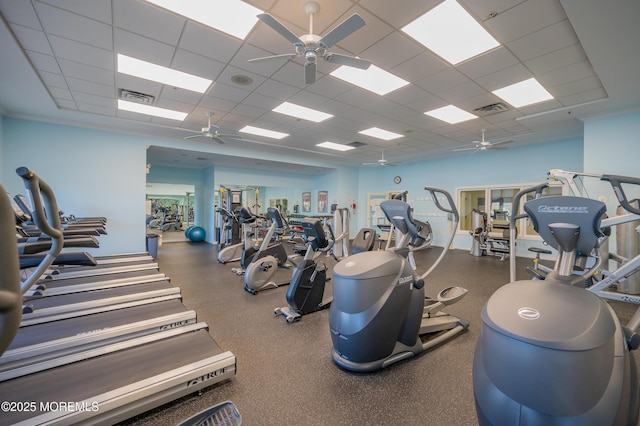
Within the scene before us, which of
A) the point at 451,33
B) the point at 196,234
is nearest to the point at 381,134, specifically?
the point at 451,33

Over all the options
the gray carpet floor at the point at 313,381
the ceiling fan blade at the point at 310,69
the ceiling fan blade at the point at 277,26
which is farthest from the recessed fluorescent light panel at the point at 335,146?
the ceiling fan blade at the point at 277,26

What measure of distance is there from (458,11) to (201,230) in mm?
9159

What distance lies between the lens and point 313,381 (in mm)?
2010

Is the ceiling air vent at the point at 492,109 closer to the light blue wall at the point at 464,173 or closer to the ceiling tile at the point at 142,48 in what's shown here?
the light blue wall at the point at 464,173

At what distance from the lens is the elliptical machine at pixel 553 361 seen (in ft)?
3.07

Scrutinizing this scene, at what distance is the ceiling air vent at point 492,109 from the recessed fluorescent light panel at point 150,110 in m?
5.37

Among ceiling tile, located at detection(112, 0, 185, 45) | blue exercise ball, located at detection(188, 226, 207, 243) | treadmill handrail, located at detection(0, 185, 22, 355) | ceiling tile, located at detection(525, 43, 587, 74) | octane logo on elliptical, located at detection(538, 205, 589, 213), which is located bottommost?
blue exercise ball, located at detection(188, 226, 207, 243)

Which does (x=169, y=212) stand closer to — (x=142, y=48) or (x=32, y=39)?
(x=32, y=39)

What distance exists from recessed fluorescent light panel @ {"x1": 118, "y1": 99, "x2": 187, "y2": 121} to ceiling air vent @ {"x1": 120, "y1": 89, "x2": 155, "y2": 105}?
26cm

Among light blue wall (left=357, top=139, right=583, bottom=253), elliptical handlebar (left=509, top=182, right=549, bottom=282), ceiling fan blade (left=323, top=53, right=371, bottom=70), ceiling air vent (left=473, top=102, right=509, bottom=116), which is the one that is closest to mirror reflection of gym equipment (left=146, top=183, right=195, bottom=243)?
light blue wall (left=357, top=139, right=583, bottom=253)

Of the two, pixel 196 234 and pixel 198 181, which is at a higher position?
pixel 198 181

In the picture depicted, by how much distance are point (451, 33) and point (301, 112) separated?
2.83 m

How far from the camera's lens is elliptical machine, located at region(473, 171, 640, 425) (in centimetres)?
94

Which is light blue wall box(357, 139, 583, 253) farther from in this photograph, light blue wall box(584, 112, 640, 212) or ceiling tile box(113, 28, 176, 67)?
ceiling tile box(113, 28, 176, 67)
